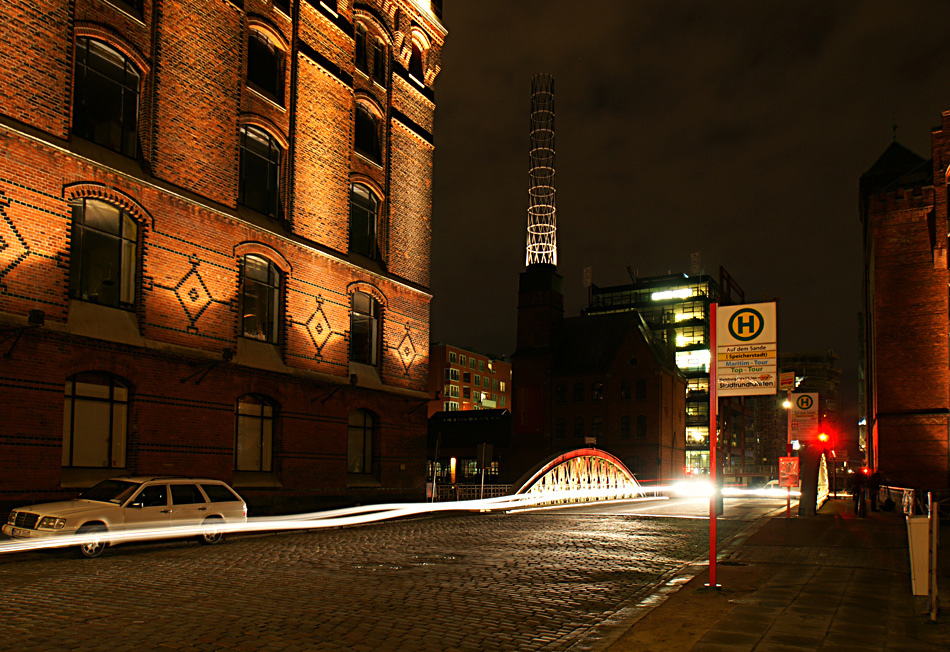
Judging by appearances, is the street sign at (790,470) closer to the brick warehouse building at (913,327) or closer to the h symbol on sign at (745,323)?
the brick warehouse building at (913,327)

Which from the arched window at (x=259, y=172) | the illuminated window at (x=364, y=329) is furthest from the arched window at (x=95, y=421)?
the illuminated window at (x=364, y=329)

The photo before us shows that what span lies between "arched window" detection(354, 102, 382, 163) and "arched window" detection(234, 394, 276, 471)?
31.9 ft

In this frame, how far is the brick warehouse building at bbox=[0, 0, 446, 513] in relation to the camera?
55.2 feet

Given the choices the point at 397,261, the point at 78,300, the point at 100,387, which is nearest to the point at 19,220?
the point at 78,300

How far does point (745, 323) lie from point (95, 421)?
1449cm

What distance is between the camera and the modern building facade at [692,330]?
91375 mm

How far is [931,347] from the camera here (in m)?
32.9

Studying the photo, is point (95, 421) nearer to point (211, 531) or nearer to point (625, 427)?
point (211, 531)

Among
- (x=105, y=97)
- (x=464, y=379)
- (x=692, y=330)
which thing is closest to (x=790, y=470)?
(x=105, y=97)

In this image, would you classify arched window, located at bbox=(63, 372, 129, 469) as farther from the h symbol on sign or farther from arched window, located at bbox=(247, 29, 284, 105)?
the h symbol on sign

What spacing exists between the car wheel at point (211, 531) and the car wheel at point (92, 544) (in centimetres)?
214

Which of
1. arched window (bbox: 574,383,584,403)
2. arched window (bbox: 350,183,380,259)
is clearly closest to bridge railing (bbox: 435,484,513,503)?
arched window (bbox: 350,183,380,259)

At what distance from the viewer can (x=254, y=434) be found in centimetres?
2255

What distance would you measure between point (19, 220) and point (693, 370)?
3382 inches
